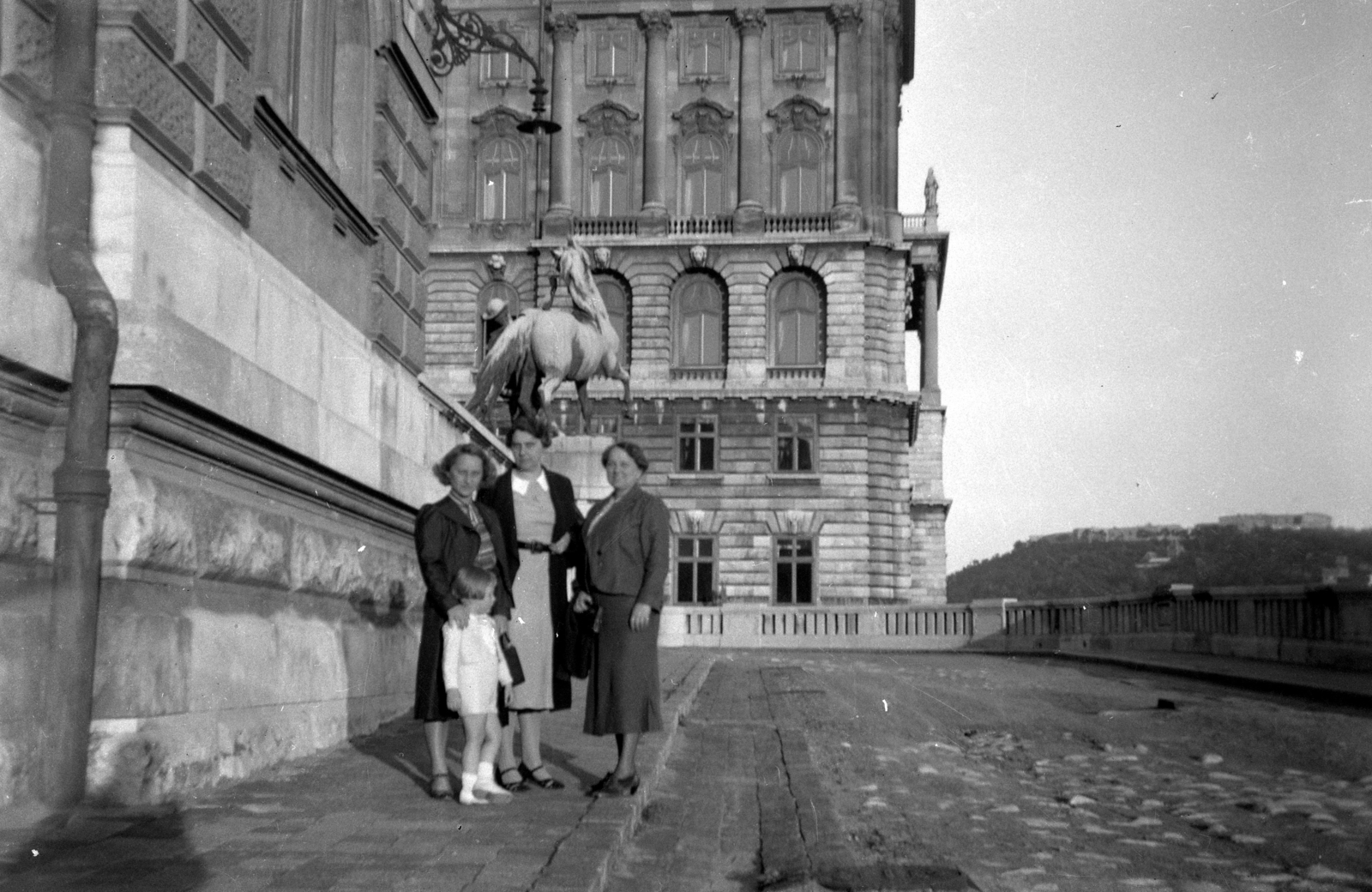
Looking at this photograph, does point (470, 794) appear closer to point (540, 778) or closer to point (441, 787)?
point (441, 787)

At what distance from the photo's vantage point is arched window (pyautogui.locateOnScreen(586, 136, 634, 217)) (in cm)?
5397

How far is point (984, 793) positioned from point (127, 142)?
5909 mm

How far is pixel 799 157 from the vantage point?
2093 inches

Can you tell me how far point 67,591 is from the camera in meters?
6.27

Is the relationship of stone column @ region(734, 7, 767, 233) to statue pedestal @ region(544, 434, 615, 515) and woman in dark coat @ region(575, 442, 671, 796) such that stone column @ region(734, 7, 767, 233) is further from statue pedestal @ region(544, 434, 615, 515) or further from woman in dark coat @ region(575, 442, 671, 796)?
woman in dark coat @ region(575, 442, 671, 796)

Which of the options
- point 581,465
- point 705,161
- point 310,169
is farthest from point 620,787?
point 705,161

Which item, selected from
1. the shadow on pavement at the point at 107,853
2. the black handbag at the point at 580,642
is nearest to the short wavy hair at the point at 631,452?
the black handbag at the point at 580,642

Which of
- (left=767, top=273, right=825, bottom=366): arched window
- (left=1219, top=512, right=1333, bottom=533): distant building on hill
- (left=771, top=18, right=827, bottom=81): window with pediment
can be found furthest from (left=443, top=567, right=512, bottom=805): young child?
(left=771, top=18, right=827, bottom=81): window with pediment

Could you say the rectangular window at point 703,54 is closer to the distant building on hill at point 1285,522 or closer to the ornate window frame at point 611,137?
the ornate window frame at point 611,137

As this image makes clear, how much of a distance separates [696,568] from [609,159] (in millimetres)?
13935

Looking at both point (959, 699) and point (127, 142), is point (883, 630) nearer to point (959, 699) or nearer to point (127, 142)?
point (959, 699)

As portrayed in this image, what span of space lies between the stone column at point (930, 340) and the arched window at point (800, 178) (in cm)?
1449

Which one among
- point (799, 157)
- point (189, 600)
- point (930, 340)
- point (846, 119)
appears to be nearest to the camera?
point (189, 600)

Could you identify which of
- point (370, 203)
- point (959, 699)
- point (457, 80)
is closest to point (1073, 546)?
point (457, 80)
